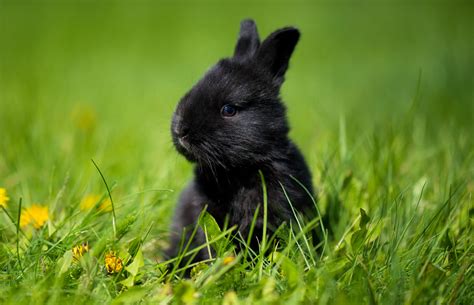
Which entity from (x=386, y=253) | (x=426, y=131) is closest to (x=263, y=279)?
(x=386, y=253)

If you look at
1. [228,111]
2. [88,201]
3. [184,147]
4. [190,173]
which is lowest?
Answer: [190,173]

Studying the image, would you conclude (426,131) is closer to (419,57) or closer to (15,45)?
(419,57)

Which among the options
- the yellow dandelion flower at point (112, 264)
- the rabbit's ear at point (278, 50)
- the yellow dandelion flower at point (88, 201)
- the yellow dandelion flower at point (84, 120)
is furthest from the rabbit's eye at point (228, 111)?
the yellow dandelion flower at point (84, 120)

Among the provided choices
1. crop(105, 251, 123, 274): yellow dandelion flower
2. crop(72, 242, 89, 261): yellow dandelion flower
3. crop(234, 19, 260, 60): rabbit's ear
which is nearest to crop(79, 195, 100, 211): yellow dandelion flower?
crop(72, 242, 89, 261): yellow dandelion flower

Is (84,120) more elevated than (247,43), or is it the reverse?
(247,43)

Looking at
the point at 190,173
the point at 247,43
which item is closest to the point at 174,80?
the point at 190,173

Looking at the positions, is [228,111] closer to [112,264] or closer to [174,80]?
[112,264]

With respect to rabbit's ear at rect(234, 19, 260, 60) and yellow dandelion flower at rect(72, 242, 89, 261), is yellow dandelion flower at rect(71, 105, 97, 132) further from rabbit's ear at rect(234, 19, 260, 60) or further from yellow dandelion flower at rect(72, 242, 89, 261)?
yellow dandelion flower at rect(72, 242, 89, 261)

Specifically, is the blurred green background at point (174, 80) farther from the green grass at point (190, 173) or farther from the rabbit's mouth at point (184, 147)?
the rabbit's mouth at point (184, 147)
